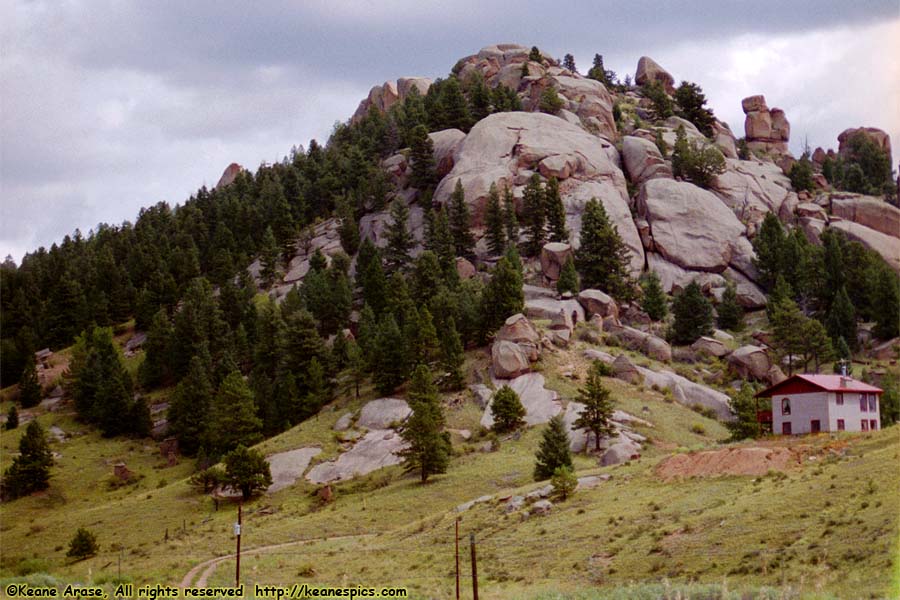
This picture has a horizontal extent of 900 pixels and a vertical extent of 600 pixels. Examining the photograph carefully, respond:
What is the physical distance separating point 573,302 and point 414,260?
26479 millimetres

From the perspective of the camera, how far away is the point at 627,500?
5491 cm

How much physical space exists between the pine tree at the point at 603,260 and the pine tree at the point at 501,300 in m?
19.4

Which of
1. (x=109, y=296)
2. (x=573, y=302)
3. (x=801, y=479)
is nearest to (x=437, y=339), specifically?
(x=573, y=302)

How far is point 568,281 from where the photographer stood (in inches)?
4427

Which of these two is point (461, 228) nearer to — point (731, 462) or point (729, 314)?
point (729, 314)

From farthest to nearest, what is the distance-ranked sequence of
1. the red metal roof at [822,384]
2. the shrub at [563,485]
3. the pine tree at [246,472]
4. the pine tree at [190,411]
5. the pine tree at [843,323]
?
the pine tree at [843,323]
the pine tree at [190,411]
the pine tree at [246,472]
the red metal roof at [822,384]
the shrub at [563,485]

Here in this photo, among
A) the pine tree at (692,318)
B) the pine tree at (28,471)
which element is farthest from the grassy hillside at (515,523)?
the pine tree at (692,318)

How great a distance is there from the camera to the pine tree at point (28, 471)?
8938cm

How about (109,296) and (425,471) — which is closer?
(425,471)

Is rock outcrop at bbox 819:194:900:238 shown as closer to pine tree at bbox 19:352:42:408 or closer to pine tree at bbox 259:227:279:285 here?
pine tree at bbox 259:227:279:285

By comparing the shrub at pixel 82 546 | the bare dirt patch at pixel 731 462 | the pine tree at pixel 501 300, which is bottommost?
the shrub at pixel 82 546

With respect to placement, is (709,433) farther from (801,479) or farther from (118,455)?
(118,455)

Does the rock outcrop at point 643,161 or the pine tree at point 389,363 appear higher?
the rock outcrop at point 643,161

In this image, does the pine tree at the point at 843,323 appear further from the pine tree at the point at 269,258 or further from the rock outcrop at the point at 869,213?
the pine tree at the point at 269,258
